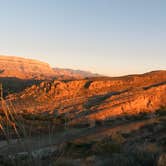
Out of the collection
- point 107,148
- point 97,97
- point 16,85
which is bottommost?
point 107,148

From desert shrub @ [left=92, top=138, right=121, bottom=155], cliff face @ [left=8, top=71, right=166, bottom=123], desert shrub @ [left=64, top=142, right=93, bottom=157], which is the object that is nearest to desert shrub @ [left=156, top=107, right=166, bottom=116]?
cliff face @ [left=8, top=71, right=166, bottom=123]

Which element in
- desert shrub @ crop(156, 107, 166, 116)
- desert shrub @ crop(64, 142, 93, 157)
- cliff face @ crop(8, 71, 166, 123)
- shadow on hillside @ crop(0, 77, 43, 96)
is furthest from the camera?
shadow on hillside @ crop(0, 77, 43, 96)

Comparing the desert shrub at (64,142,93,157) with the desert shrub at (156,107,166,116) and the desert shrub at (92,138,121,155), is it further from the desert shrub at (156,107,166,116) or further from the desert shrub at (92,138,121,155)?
the desert shrub at (156,107,166,116)

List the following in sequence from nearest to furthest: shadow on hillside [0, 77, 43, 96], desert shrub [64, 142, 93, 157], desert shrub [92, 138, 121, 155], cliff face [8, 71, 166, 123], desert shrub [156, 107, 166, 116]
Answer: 1. desert shrub [92, 138, 121, 155]
2. desert shrub [64, 142, 93, 157]
3. desert shrub [156, 107, 166, 116]
4. cliff face [8, 71, 166, 123]
5. shadow on hillside [0, 77, 43, 96]

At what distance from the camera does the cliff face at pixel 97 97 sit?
27.0 meters

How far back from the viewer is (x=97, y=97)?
30.8 metres

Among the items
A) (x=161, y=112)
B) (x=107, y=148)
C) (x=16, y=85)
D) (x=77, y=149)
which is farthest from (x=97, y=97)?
(x=16, y=85)

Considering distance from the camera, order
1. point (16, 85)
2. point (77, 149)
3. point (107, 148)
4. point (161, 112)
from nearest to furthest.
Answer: point (107, 148)
point (77, 149)
point (161, 112)
point (16, 85)

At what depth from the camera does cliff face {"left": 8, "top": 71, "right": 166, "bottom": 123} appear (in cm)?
2700

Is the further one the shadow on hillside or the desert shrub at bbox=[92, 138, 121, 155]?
the shadow on hillside

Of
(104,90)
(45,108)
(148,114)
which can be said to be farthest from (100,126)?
(104,90)

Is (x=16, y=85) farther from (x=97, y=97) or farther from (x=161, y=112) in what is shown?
(x=161, y=112)

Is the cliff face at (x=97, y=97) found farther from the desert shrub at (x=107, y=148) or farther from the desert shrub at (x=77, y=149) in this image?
the desert shrub at (x=107, y=148)

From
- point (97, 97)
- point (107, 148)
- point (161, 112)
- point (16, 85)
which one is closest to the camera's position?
point (107, 148)
